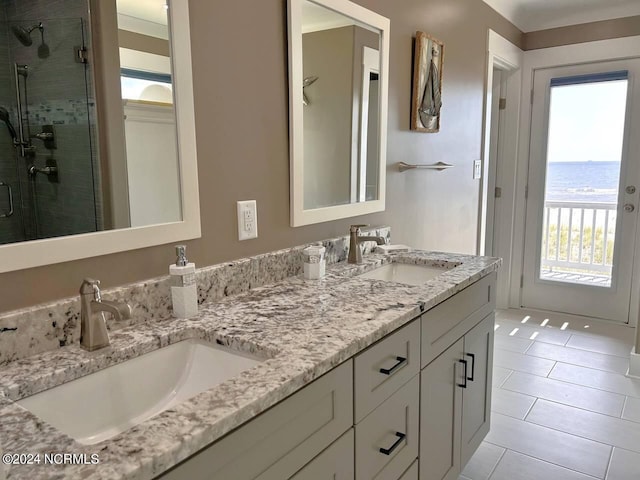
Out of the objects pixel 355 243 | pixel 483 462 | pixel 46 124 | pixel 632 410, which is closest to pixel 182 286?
pixel 46 124

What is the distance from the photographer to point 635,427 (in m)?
2.33

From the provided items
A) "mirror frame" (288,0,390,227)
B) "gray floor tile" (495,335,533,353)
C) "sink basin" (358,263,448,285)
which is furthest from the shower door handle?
"gray floor tile" (495,335,533,353)

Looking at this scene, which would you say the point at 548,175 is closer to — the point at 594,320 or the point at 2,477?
the point at 594,320

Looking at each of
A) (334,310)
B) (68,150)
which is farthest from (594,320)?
(68,150)

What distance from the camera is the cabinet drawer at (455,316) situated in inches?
59.1

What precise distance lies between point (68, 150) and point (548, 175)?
3796mm

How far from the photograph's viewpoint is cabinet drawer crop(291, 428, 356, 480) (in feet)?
3.27

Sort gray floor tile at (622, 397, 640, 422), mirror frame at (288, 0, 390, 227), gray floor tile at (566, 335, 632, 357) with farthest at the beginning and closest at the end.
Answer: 1. gray floor tile at (566, 335, 632, 357)
2. gray floor tile at (622, 397, 640, 422)
3. mirror frame at (288, 0, 390, 227)

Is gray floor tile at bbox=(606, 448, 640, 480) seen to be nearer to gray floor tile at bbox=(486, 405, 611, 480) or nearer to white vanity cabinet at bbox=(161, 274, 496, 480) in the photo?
gray floor tile at bbox=(486, 405, 611, 480)

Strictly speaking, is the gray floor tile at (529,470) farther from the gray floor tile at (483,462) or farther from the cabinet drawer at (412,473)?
the cabinet drawer at (412,473)

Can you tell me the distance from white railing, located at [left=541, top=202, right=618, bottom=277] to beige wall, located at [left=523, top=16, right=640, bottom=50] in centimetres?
126

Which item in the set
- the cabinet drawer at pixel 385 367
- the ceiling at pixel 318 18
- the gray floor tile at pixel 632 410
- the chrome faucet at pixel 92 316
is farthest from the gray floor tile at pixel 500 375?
the chrome faucet at pixel 92 316

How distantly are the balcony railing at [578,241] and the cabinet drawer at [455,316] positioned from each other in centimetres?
239

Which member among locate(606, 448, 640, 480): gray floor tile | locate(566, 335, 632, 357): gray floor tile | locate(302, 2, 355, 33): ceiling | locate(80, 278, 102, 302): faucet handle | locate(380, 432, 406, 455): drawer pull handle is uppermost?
locate(302, 2, 355, 33): ceiling
